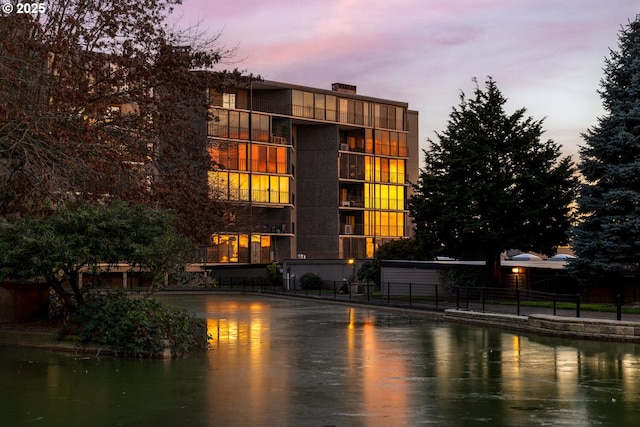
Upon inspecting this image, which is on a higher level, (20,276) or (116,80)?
(116,80)

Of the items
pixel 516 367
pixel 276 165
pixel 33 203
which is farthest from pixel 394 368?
pixel 276 165

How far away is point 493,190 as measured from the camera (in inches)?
1667

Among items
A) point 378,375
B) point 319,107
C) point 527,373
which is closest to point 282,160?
point 319,107

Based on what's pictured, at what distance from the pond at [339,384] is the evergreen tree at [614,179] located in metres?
11.8

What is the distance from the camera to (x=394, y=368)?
18.0 m

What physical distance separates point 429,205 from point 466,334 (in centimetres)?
1810

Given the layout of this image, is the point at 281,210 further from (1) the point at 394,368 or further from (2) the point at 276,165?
(1) the point at 394,368

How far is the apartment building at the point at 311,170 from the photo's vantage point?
78.2 metres

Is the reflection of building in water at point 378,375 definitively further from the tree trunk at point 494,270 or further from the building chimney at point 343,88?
the building chimney at point 343,88

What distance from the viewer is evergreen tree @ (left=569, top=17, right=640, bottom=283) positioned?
3544cm

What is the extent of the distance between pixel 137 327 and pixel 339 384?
625 centimetres

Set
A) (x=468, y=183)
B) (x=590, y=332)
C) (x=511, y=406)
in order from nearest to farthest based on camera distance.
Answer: (x=511, y=406), (x=590, y=332), (x=468, y=183)

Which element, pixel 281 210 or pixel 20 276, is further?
pixel 281 210

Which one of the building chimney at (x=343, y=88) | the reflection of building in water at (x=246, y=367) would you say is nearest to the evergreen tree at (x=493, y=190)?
the reflection of building in water at (x=246, y=367)
